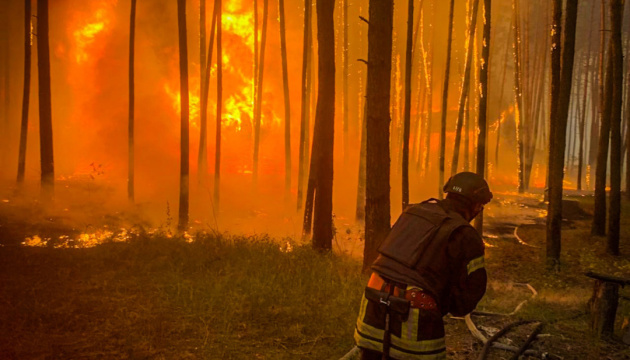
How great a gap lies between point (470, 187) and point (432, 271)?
0.58 meters

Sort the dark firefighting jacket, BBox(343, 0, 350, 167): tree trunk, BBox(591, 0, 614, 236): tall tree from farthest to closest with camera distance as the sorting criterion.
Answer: BBox(343, 0, 350, 167): tree trunk → BBox(591, 0, 614, 236): tall tree → the dark firefighting jacket

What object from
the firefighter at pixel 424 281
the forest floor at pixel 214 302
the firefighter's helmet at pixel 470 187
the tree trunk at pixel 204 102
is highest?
the tree trunk at pixel 204 102

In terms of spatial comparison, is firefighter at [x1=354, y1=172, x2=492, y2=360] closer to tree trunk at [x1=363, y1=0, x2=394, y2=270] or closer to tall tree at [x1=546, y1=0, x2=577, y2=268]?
tree trunk at [x1=363, y1=0, x2=394, y2=270]

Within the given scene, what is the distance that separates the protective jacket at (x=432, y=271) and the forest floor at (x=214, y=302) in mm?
2618

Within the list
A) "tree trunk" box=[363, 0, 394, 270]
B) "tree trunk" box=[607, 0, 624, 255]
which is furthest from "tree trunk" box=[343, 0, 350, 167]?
"tree trunk" box=[363, 0, 394, 270]

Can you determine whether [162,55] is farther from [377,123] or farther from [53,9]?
[377,123]

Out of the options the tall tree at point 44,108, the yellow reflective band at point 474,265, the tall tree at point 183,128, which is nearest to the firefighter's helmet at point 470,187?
the yellow reflective band at point 474,265

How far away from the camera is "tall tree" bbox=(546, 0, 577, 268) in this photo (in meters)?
9.77

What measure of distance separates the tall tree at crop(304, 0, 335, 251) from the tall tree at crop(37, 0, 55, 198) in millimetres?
9058

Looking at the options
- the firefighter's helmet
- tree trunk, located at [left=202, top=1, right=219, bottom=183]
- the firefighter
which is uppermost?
tree trunk, located at [left=202, top=1, right=219, bottom=183]

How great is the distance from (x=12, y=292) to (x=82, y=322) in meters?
1.72

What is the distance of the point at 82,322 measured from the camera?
211 inches

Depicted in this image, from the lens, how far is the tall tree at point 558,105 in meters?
9.77

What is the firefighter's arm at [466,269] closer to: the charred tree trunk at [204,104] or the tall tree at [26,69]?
the charred tree trunk at [204,104]
